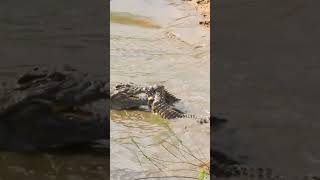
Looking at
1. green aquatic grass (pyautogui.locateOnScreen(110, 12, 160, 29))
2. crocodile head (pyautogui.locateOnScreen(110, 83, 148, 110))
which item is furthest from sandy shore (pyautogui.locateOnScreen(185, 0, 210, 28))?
crocodile head (pyautogui.locateOnScreen(110, 83, 148, 110))

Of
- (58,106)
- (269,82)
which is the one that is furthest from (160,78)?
(58,106)

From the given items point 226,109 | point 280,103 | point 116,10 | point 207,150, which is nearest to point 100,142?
point 207,150

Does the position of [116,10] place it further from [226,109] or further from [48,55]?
[226,109]

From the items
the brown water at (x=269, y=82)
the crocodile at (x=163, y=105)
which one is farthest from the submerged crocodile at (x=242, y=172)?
the crocodile at (x=163, y=105)

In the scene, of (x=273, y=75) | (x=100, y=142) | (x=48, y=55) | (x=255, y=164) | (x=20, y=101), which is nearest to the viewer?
(x=255, y=164)

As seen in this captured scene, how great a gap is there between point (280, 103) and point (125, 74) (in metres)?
1.26

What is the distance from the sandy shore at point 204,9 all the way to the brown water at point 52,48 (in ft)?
3.03

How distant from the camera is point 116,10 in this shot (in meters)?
5.74

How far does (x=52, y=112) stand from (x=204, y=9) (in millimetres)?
2373

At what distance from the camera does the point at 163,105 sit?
13.6ft

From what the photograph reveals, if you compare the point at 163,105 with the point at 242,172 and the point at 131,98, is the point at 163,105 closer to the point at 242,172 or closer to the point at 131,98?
the point at 131,98

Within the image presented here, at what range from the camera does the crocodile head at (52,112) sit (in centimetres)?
375

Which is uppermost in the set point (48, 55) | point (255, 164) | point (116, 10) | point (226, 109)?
point (116, 10)

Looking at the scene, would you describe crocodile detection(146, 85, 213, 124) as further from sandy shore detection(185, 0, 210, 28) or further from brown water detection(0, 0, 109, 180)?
sandy shore detection(185, 0, 210, 28)
